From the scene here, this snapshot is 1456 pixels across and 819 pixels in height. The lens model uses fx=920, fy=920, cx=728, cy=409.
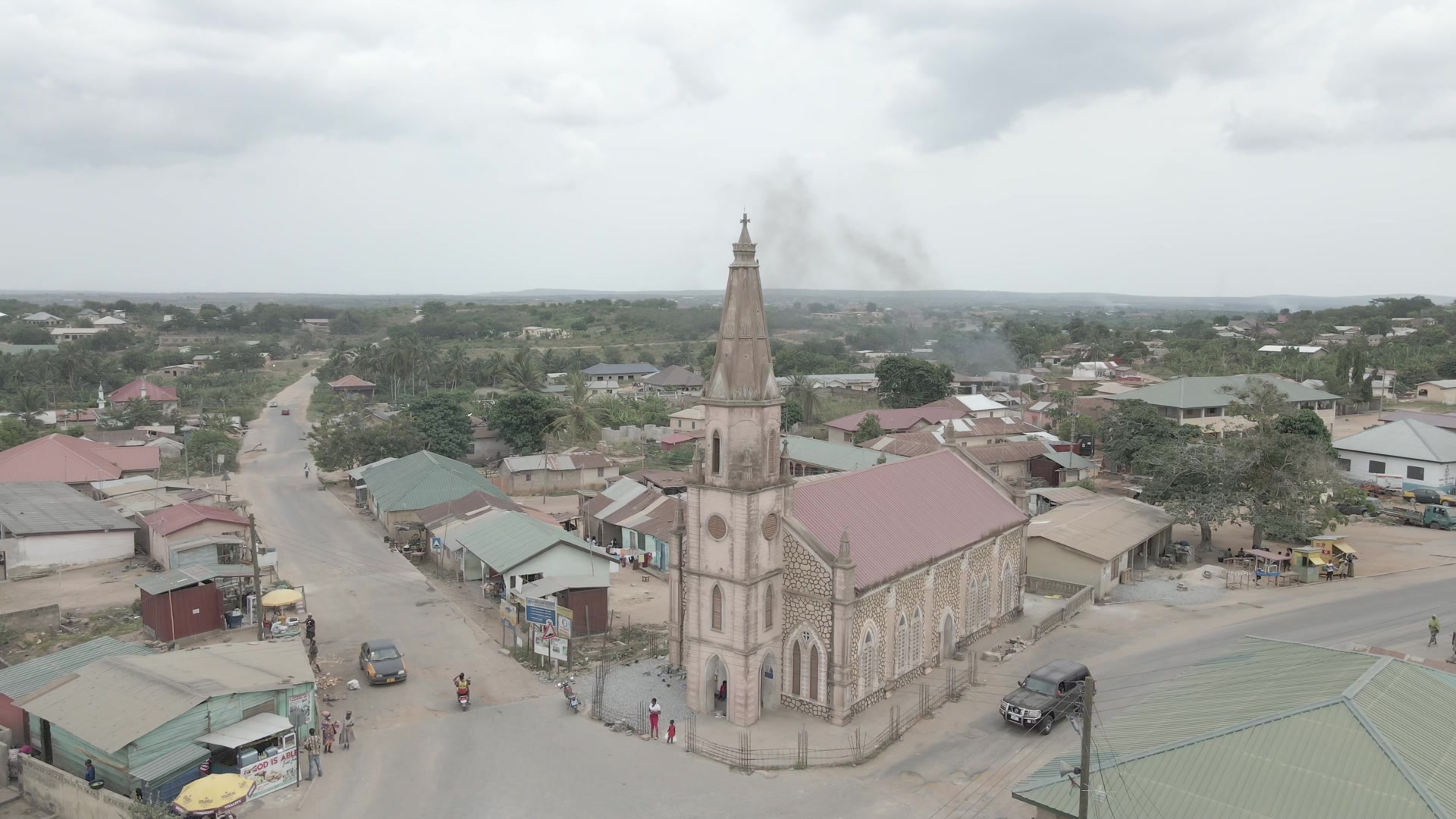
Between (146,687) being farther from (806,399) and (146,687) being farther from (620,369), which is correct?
(620,369)

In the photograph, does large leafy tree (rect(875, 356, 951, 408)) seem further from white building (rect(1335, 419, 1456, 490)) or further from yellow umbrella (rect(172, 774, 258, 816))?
yellow umbrella (rect(172, 774, 258, 816))

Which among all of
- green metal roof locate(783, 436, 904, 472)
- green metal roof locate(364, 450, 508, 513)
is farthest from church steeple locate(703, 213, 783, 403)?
green metal roof locate(783, 436, 904, 472)

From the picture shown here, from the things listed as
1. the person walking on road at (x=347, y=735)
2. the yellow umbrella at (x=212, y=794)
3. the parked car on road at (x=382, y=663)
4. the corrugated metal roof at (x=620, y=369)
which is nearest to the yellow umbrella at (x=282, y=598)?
the parked car on road at (x=382, y=663)

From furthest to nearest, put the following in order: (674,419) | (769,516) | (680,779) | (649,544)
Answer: (674,419) < (649,544) < (769,516) < (680,779)

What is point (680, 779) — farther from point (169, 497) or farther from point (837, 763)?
point (169, 497)

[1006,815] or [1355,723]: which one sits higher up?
[1355,723]

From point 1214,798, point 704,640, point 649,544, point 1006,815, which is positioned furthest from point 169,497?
point 1214,798
